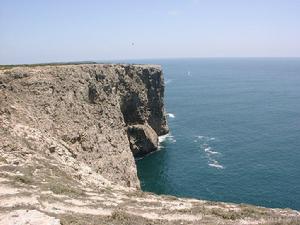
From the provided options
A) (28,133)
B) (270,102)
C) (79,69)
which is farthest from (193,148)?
(270,102)

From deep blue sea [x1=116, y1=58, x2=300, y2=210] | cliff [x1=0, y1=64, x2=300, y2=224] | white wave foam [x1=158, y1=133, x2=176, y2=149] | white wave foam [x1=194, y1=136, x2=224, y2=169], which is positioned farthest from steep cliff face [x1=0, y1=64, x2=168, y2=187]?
white wave foam [x1=194, y1=136, x2=224, y2=169]

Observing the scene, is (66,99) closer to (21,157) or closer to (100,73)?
(100,73)

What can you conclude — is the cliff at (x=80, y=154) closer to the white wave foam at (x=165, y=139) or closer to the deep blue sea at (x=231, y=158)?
the white wave foam at (x=165, y=139)

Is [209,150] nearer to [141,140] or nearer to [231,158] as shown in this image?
[231,158]

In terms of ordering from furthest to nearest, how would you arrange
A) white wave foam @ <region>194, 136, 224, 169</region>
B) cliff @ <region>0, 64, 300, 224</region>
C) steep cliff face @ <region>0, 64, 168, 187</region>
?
white wave foam @ <region>194, 136, 224, 169</region>, steep cliff face @ <region>0, 64, 168, 187</region>, cliff @ <region>0, 64, 300, 224</region>

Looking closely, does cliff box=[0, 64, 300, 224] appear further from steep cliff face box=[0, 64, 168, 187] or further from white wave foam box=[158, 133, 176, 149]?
white wave foam box=[158, 133, 176, 149]

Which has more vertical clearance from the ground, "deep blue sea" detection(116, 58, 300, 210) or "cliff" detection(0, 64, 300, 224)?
"cliff" detection(0, 64, 300, 224)
